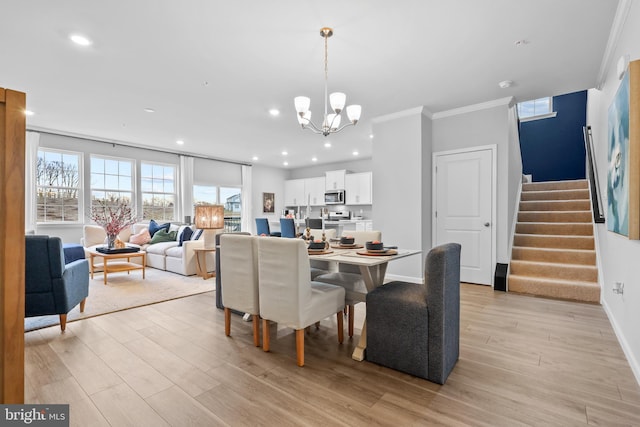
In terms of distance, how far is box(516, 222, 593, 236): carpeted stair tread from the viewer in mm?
4582

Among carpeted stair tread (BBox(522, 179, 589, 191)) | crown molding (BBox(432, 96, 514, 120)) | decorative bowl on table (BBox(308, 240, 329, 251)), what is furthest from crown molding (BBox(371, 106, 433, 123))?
decorative bowl on table (BBox(308, 240, 329, 251))

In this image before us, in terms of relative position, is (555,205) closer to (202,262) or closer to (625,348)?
(625,348)

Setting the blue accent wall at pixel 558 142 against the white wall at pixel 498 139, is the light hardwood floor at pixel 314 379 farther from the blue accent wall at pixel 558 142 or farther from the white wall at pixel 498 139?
the blue accent wall at pixel 558 142

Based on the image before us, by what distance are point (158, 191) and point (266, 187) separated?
3.18m

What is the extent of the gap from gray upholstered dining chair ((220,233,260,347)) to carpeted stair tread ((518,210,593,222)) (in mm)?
4741

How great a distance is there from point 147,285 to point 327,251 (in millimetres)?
3318

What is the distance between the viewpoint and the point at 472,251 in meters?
4.57

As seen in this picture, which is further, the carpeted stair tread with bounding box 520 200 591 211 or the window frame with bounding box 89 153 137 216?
the window frame with bounding box 89 153 137 216

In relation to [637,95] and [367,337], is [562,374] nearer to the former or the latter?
[367,337]

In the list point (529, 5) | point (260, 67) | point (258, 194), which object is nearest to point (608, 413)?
point (529, 5)

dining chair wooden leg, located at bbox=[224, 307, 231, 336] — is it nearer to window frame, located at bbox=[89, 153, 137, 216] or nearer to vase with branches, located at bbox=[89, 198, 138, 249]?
vase with branches, located at bbox=[89, 198, 138, 249]

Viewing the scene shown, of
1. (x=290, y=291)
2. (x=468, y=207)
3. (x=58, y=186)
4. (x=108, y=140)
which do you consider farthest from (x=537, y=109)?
(x=58, y=186)

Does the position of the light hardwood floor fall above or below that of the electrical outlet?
below

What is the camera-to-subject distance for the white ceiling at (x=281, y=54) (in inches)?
94.6
